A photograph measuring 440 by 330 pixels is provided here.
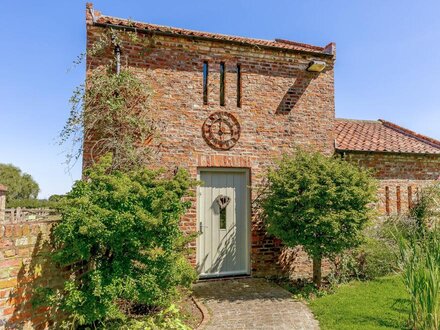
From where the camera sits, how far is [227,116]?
7852 mm

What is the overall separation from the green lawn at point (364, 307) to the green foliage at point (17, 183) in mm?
38457

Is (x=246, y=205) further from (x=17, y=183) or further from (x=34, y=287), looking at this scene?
(x=17, y=183)

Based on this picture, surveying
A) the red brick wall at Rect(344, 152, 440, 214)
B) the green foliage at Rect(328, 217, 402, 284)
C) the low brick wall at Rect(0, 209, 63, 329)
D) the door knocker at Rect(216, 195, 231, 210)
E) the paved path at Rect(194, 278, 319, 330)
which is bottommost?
the paved path at Rect(194, 278, 319, 330)

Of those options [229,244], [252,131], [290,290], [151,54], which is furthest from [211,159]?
[290,290]

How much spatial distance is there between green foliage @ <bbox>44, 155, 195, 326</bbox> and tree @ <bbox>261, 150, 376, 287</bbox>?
258 cm

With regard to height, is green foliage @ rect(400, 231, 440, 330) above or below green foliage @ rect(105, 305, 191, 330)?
above

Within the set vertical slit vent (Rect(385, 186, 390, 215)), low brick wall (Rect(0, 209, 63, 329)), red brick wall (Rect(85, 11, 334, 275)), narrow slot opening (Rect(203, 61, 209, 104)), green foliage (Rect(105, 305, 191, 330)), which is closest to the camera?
low brick wall (Rect(0, 209, 63, 329))

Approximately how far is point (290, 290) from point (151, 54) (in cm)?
613

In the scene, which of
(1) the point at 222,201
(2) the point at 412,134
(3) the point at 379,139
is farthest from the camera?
(2) the point at 412,134

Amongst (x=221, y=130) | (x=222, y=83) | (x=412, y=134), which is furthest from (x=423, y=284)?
(x=412, y=134)

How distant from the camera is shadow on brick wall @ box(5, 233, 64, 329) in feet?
12.9

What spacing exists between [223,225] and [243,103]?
9.94ft

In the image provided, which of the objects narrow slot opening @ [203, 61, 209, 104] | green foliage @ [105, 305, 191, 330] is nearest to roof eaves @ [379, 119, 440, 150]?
narrow slot opening @ [203, 61, 209, 104]

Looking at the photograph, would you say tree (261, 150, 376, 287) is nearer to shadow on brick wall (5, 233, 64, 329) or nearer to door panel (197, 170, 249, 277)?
door panel (197, 170, 249, 277)
